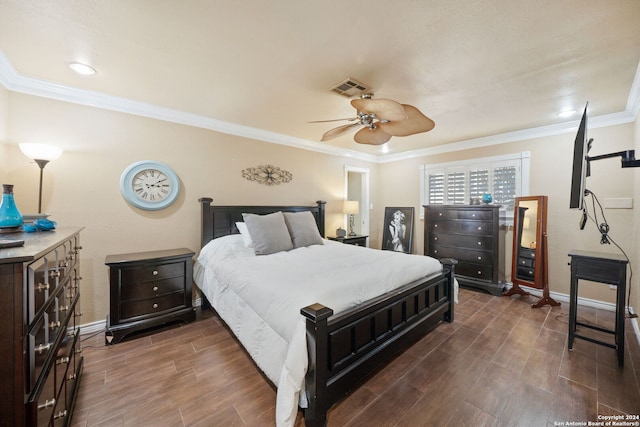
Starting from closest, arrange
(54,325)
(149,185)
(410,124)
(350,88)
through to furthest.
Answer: (54,325) < (410,124) < (350,88) < (149,185)

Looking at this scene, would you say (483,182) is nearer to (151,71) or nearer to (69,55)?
(151,71)

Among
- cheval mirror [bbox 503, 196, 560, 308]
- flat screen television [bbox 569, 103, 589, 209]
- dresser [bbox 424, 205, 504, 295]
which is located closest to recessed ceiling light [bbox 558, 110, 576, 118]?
cheval mirror [bbox 503, 196, 560, 308]

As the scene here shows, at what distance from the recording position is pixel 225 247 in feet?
9.55

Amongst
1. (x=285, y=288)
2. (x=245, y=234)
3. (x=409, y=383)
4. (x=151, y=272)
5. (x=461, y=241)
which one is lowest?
(x=409, y=383)

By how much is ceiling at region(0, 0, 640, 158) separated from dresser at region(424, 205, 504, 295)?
156cm

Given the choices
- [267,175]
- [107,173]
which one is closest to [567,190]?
[267,175]

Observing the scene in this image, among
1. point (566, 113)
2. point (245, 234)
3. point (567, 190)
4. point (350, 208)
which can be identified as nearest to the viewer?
point (566, 113)

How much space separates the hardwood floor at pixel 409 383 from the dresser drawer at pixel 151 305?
0.81 feet

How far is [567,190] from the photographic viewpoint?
11.4ft

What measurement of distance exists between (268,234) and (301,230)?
544 mm

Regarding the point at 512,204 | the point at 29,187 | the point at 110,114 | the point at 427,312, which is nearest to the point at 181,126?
the point at 110,114

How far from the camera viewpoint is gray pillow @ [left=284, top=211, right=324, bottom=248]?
3346mm

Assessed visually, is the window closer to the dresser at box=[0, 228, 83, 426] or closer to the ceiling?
Answer: the ceiling

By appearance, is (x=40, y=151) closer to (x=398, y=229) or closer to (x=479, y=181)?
(x=398, y=229)
